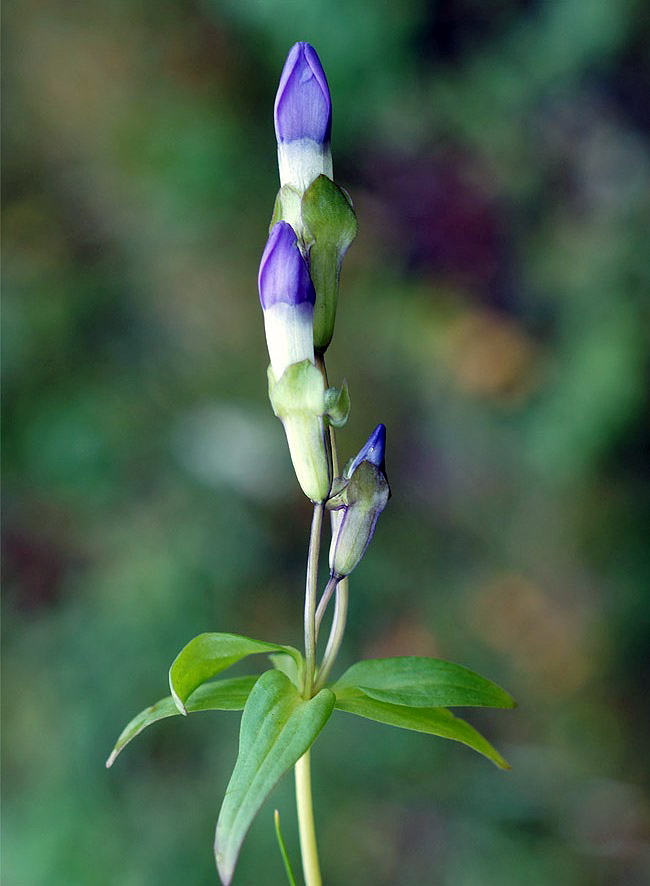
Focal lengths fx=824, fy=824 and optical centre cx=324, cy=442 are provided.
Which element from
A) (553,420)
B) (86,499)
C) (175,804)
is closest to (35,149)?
(86,499)

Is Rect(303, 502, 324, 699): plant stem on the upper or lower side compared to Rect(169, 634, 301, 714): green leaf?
upper

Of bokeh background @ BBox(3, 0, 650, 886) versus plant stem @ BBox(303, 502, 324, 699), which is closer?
plant stem @ BBox(303, 502, 324, 699)

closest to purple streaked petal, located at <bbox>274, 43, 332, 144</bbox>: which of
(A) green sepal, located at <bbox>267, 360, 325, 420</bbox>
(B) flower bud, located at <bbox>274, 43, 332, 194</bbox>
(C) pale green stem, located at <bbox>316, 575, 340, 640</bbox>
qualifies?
(B) flower bud, located at <bbox>274, 43, 332, 194</bbox>

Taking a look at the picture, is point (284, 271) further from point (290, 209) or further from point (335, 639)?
point (335, 639)

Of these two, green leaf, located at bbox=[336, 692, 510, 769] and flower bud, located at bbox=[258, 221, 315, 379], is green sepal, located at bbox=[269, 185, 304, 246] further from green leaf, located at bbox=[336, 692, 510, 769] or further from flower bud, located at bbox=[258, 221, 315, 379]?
green leaf, located at bbox=[336, 692, 510, 769]

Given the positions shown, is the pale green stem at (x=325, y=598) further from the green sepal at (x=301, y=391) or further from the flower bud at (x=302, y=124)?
the flower bud at (x=302, y=124)

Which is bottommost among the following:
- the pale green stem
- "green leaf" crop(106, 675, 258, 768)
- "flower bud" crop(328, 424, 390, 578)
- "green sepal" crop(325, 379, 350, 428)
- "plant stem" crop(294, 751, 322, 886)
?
"plant stem" crop(294, 751, 322, 886)

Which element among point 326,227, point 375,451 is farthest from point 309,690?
point 326,227

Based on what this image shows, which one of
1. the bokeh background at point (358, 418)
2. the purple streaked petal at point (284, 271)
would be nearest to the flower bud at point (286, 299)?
Answer: the purple streaked petal at point (284, 271)
